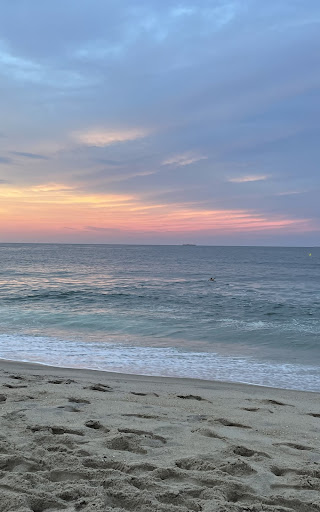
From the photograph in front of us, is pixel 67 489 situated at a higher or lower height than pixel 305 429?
higher

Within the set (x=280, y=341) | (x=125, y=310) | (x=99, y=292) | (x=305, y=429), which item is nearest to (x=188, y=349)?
(x=280, y=341)

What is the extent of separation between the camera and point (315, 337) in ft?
43.6

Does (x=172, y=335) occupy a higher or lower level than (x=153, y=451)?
lower

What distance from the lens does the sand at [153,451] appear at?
306 centimetres

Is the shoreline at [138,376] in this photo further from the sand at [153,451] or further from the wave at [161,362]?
the sand at [153,451]

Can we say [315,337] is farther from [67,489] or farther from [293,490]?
[67,489]

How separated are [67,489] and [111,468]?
0.52 metres

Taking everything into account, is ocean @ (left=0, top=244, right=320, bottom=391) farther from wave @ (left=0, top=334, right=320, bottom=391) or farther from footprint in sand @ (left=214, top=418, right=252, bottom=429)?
footprint in sand @ (left=214, top=418, right=252, bottom=429)

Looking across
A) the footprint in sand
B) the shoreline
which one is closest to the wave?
the shoreline

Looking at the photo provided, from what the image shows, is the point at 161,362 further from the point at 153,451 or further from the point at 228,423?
the point at 153,451

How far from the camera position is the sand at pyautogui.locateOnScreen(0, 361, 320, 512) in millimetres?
3064

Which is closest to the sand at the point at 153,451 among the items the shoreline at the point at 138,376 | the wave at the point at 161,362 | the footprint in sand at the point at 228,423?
the footprint in sand at the point at 228,423

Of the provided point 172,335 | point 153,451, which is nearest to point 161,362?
point 172,335

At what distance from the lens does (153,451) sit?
3.98 m
